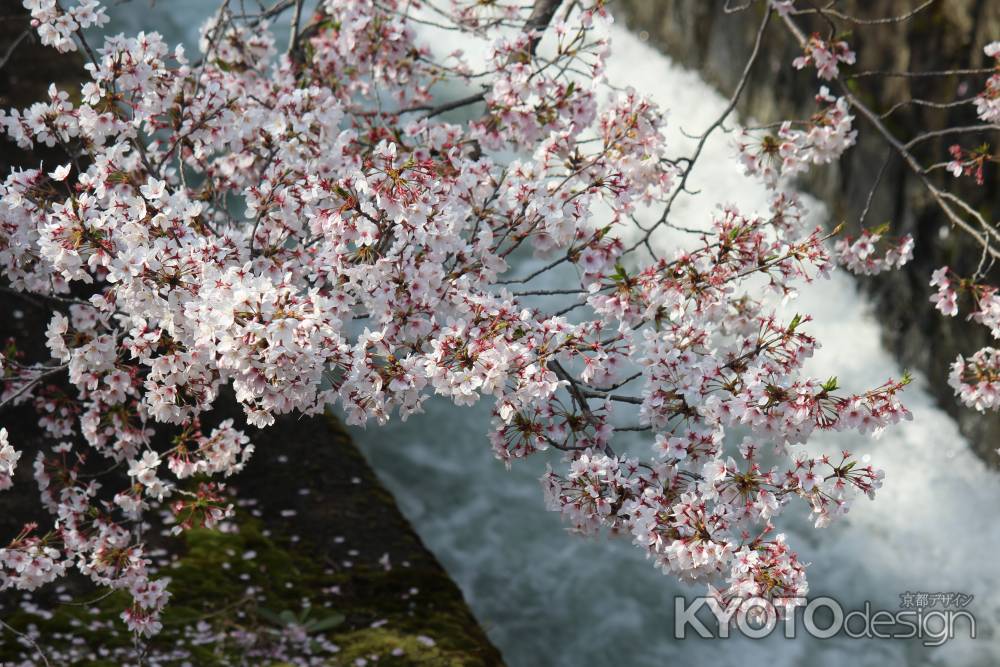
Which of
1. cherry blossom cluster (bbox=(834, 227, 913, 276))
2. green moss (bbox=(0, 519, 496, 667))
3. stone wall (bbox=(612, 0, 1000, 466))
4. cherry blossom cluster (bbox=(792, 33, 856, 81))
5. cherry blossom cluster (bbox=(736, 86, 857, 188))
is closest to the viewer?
cherry blossom cluster (bbox=(834, 227, 913, 276))

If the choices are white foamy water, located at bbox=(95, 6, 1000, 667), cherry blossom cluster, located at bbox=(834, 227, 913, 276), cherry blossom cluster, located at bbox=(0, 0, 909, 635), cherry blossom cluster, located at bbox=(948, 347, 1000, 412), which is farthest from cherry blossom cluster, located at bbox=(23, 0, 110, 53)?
white foamy water, located at bbox=(95, 6, 1000, 667)

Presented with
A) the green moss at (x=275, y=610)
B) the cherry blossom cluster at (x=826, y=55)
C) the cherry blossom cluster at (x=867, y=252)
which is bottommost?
the green moss at (x=275, y=610)

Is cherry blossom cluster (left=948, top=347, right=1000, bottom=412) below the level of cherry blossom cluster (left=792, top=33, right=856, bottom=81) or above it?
below

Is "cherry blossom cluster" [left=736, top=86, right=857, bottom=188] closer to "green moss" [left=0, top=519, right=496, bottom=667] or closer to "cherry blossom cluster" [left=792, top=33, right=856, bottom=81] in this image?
"cherry blossom cluster" [left=792, top=33, right=856, bottom=81]

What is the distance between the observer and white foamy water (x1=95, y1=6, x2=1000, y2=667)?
510 cm

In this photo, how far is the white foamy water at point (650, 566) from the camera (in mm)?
5098

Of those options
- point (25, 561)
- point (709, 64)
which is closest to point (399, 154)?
point (25, 561)

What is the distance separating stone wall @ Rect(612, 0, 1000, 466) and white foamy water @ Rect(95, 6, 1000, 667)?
26cm

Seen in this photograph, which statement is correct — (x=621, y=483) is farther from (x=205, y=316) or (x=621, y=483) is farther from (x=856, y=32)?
(x=856, y=32)

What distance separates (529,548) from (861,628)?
1.76 m

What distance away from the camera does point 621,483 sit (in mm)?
2430

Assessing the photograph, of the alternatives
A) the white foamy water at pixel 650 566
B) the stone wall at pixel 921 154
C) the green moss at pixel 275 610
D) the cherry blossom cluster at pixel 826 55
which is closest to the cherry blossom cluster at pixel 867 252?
the cherry blossom cluster at pixel 826 55

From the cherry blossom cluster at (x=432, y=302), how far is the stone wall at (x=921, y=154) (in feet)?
7.43

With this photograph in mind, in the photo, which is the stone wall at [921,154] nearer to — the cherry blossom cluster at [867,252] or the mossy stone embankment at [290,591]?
the cherry blossom cluster at [867,252]
